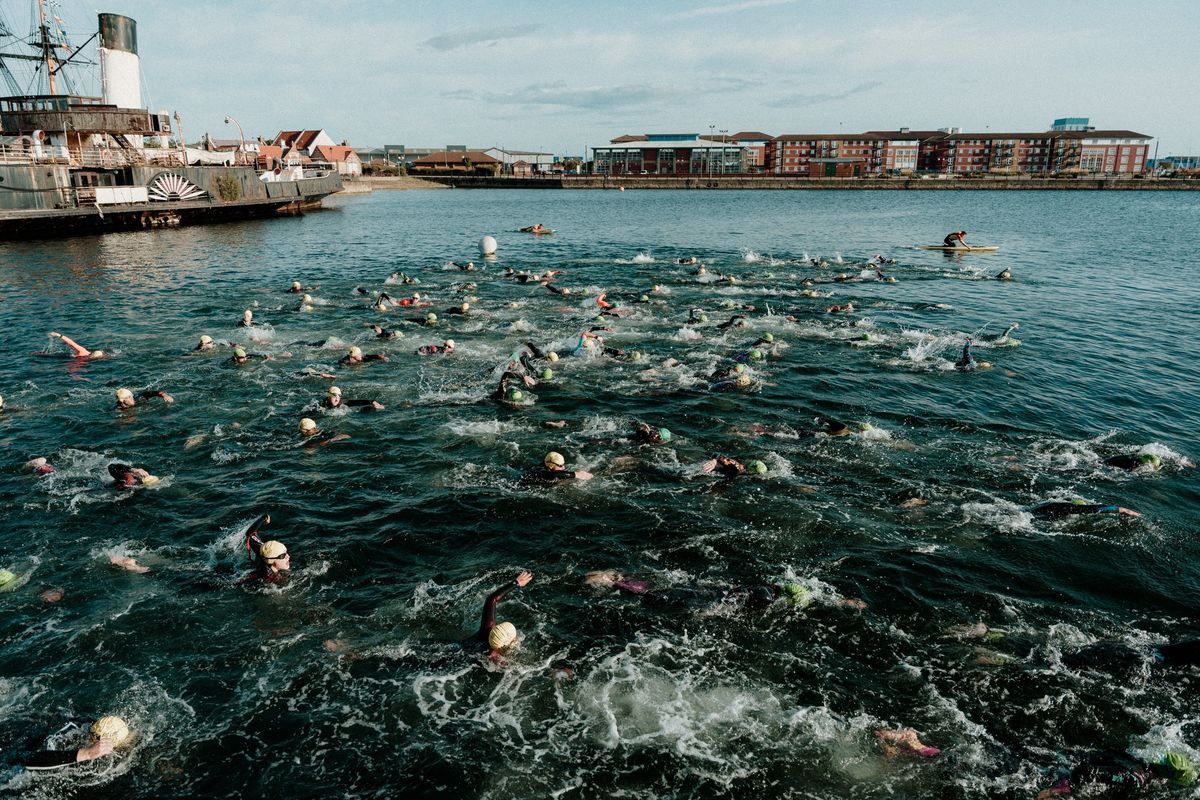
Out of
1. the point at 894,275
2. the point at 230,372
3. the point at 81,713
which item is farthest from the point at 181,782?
the point at 894,275

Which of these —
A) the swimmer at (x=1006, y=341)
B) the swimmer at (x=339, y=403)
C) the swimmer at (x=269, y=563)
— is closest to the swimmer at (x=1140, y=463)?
the swimmer at (x=1006, y=341)

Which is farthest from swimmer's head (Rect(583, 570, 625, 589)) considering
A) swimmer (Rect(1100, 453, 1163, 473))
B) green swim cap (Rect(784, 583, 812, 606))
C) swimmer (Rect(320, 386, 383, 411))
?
swimmer (Rect(1100, 453, 1163, 473))

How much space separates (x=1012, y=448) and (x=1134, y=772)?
11378 millimetres

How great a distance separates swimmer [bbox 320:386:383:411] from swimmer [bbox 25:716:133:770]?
12.4 metres

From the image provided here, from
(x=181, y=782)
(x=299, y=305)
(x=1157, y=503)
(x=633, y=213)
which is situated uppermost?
(x=633, y=213)

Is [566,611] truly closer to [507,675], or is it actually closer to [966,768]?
[507,675]

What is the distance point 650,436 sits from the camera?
18.8 metres

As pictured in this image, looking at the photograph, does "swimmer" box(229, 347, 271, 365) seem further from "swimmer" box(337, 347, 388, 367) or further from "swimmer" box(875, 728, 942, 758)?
"swimmer" box(875, 728, 942, 758)

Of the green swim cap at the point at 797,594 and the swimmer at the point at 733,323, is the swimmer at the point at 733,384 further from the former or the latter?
the green swim cap at the point at 797,594

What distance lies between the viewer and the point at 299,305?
118 ft

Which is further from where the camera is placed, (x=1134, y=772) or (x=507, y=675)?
(x=507, y=675)

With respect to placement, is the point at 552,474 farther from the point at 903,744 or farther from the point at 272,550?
the point at 903,744

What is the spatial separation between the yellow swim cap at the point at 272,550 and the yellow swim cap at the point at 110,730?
12.2 feet

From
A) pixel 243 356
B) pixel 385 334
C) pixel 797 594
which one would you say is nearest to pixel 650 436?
pixel 797 594
